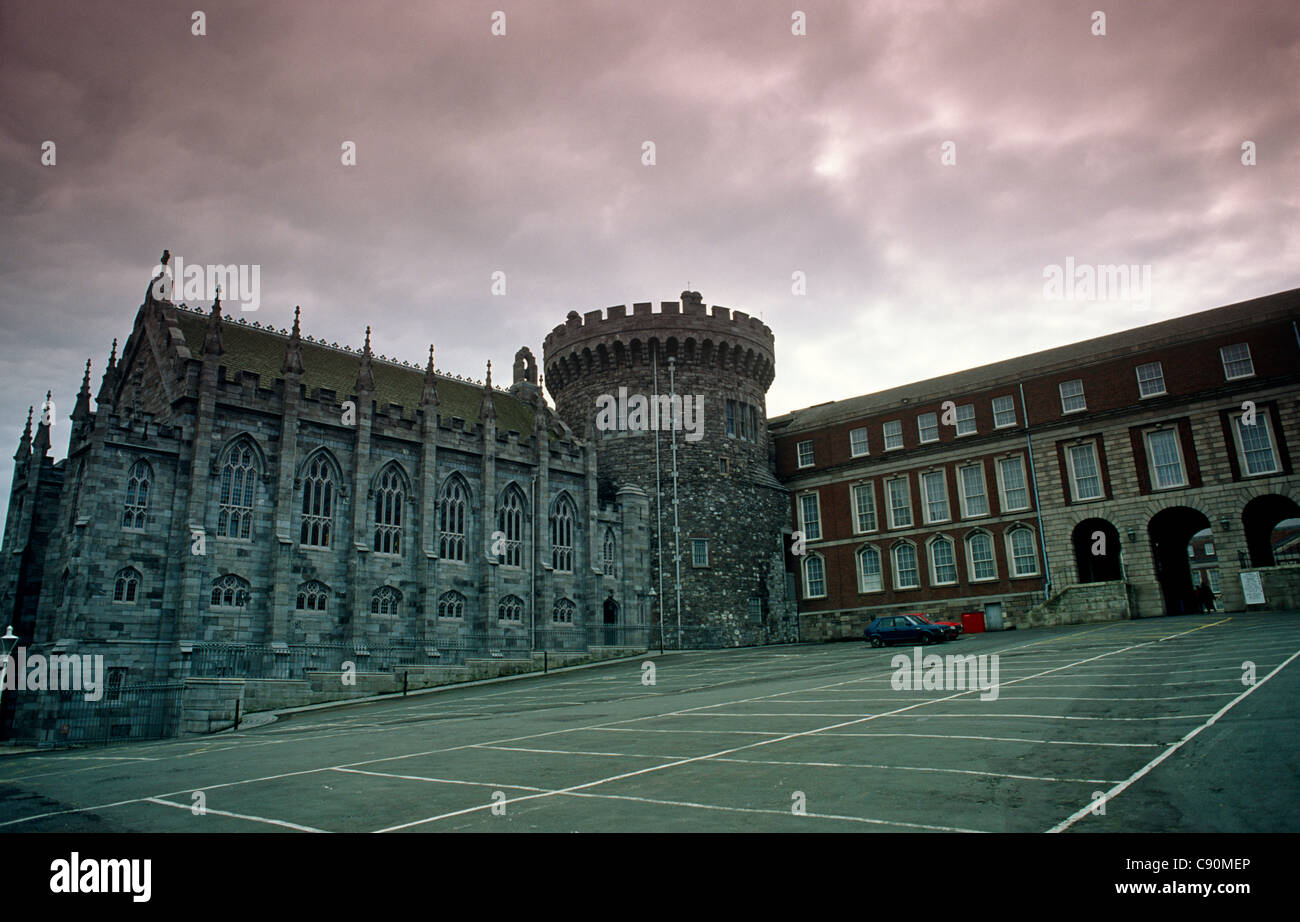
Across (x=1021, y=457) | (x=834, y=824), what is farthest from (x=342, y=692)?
(x=1021, y=457)

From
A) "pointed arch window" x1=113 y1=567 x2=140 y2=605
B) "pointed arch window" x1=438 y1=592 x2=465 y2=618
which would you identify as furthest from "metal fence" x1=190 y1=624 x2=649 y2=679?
"pointed arch window" x1=113 y1=567 x2=140 y2=605

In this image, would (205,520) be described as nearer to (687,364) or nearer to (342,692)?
(342,692)

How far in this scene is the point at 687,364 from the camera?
4728cm

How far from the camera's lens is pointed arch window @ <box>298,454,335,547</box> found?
1289 inches

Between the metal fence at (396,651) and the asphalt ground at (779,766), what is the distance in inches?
433

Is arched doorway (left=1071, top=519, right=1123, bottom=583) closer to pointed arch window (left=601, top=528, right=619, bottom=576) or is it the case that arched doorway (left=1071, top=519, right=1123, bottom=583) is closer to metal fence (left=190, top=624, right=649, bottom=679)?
metal fence (left=190, top=624, right=649, bottom=679)

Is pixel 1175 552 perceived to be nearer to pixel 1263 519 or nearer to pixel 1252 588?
pixel 1263 519

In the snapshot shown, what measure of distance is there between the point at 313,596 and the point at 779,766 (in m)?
27.5

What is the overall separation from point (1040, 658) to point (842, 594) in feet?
90.1

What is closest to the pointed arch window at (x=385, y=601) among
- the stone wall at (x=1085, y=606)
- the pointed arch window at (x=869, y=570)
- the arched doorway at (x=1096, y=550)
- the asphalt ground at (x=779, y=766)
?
the asphalt ground at (x=779, y=766)

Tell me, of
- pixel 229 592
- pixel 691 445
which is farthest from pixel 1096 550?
pixel 229 592

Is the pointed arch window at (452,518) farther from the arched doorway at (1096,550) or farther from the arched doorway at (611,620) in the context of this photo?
the arched doorway at (1096,550)

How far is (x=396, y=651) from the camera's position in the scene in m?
32.6

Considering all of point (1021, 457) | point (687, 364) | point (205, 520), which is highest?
point (687, 364)
